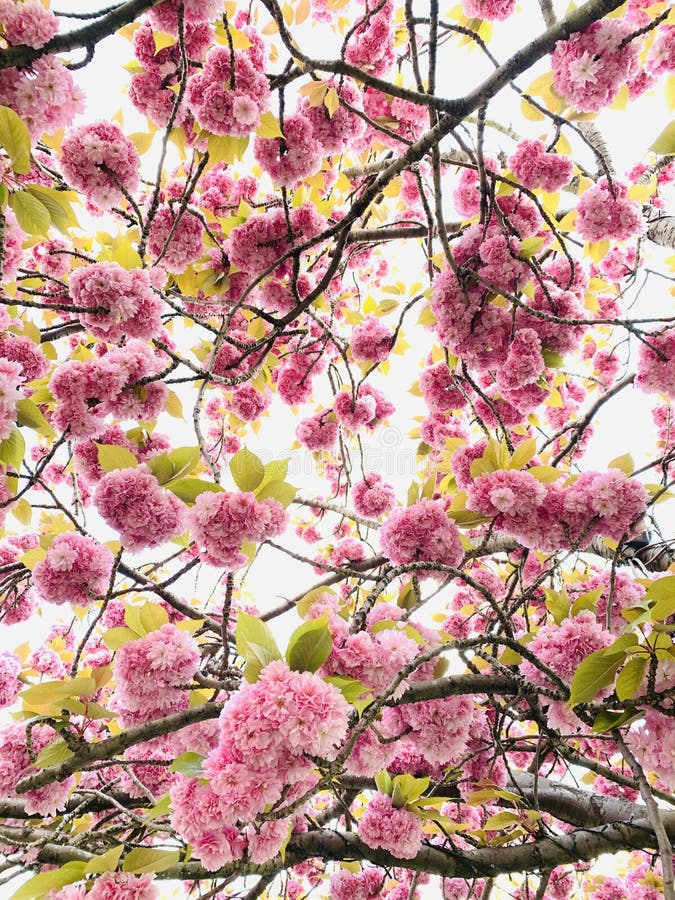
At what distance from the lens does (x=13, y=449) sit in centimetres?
145

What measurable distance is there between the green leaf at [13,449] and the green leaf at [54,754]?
78cm

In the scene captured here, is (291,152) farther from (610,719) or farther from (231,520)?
(610,719)

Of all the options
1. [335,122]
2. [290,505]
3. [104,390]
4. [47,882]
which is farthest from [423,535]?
[335,122]

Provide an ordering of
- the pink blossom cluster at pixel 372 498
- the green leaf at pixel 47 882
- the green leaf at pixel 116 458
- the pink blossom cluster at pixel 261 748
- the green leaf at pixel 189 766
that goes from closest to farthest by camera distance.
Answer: the pink blossom cluster at pixel 261 748
the green leaf at pixel 189 766
the green leaf at pixel 47 882
the green leaf at pixel 116 458
the pink blossom cluster at pixel 372 498

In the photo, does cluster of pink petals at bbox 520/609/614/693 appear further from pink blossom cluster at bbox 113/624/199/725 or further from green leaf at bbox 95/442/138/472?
green leaf at bbox 95/442/138/472

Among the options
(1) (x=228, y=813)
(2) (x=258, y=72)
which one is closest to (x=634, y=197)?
(2) (x=258, y=72)

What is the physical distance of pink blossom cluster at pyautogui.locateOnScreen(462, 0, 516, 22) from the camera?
1.74 m

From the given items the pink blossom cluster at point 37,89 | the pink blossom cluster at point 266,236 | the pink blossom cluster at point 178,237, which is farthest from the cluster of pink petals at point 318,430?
the pink blossom cluster at point 37,89

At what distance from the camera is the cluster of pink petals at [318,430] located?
10.6 feet

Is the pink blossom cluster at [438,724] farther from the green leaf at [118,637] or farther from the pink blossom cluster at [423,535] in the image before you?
the green leaf at [118,637]

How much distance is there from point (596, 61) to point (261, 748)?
2.00m

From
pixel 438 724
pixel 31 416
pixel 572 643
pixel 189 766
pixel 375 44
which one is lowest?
pixel 189 766

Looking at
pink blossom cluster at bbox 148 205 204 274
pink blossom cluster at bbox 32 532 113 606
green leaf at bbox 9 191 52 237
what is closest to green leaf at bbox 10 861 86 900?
pink blossom cluster at bbox 32 532 113 606

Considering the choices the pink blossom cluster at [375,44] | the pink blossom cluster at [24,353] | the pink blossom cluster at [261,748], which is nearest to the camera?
the pink blossom cluster at [261,748]
